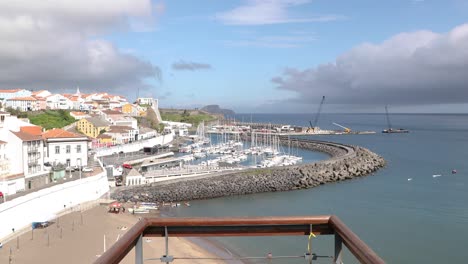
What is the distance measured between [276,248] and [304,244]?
97 centimetres

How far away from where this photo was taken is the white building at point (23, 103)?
50719mm

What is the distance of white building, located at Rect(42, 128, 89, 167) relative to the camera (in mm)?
21812

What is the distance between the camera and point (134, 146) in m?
42.2

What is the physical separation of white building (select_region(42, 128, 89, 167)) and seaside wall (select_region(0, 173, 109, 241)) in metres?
3.12

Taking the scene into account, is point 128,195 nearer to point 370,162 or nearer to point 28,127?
point 28,127

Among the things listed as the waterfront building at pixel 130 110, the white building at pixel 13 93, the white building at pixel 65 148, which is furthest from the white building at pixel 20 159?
the waterfront building at pixel 130 110

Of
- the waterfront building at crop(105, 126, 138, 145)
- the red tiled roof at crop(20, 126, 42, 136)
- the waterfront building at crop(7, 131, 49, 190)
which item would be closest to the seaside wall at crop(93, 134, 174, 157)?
the waterfront building at crop(105, 126, 138, 145)

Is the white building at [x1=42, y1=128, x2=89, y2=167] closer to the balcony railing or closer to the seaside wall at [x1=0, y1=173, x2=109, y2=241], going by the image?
the seaside wall at [x1=0, y1=173, x2=109, y2=241]

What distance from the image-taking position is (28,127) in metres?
21.7

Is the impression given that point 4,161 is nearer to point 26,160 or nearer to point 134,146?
point 26,160

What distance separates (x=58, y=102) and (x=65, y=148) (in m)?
39.6

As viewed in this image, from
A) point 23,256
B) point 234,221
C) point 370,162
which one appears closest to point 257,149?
point 370,162

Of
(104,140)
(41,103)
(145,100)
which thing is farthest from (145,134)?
(145,100)

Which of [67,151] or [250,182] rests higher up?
[67,151]
